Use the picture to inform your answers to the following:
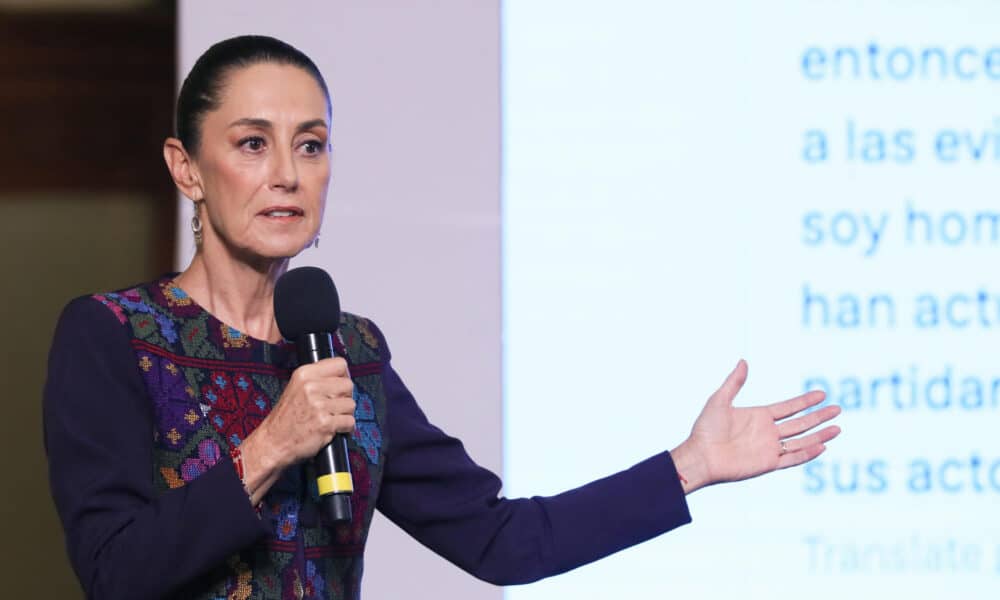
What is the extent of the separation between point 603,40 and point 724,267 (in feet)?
1.97

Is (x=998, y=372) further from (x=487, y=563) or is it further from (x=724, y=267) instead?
(x=487, y=563)

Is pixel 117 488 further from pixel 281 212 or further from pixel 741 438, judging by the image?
pixel 741 438

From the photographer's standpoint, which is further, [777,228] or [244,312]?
[777,228]

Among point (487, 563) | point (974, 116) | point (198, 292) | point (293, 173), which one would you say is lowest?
→ point (487, 563)

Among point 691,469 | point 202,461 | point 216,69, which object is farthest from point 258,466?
point 691,469

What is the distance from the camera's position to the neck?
169 centimetres

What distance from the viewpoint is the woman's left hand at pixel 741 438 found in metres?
1.80

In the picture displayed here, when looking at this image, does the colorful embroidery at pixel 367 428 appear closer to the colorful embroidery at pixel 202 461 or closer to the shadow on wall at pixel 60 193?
the colorful embroidery at pixel 202 461

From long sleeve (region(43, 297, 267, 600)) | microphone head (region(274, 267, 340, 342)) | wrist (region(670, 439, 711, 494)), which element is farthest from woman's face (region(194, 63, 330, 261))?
wrist (region(670, 439, 711, 494))

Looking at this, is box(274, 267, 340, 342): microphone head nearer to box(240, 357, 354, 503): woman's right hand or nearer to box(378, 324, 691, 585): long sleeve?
box(240, 357, 354, 503): woman's right hand

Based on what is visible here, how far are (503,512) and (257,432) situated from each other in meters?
0.53

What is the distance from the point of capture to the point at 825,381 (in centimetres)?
289

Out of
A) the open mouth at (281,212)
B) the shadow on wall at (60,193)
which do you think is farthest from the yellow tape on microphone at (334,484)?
the shadow on wall at (60,193)

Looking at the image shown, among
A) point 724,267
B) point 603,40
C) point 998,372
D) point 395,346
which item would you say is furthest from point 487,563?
point 998,372
